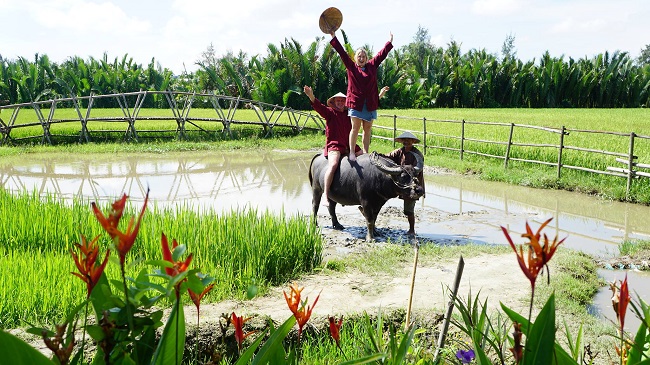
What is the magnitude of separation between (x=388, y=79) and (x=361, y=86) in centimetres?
2109

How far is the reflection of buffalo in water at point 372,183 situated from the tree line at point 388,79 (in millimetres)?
16161

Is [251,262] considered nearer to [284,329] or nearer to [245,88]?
[284,329]

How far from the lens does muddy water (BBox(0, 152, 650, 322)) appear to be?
687 cm

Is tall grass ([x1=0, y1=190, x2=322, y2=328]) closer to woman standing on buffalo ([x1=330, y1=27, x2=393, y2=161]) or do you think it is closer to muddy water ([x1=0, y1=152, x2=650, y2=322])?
muddy water ([x1=0, y1=152, x2=650, y2=322])

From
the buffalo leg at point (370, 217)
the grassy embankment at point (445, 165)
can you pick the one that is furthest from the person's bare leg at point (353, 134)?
the grassy embankment at point (445, 165)

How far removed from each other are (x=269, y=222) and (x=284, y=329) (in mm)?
3790

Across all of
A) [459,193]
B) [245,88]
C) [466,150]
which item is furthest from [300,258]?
[245,88]

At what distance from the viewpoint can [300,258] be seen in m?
4.89

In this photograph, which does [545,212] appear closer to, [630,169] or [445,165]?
[630,169]

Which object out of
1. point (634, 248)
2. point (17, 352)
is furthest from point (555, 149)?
point (17, 352)

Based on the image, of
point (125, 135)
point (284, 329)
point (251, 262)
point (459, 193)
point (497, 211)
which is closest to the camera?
point (284, 329)

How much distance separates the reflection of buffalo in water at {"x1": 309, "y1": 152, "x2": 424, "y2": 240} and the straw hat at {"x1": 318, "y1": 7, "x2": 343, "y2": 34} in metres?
1.25

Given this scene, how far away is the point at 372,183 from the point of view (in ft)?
19.0

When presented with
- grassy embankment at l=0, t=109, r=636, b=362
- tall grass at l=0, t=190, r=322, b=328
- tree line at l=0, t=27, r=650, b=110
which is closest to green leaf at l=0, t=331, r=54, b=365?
grassy embankment at l=0, t=109, r=636, b=362
